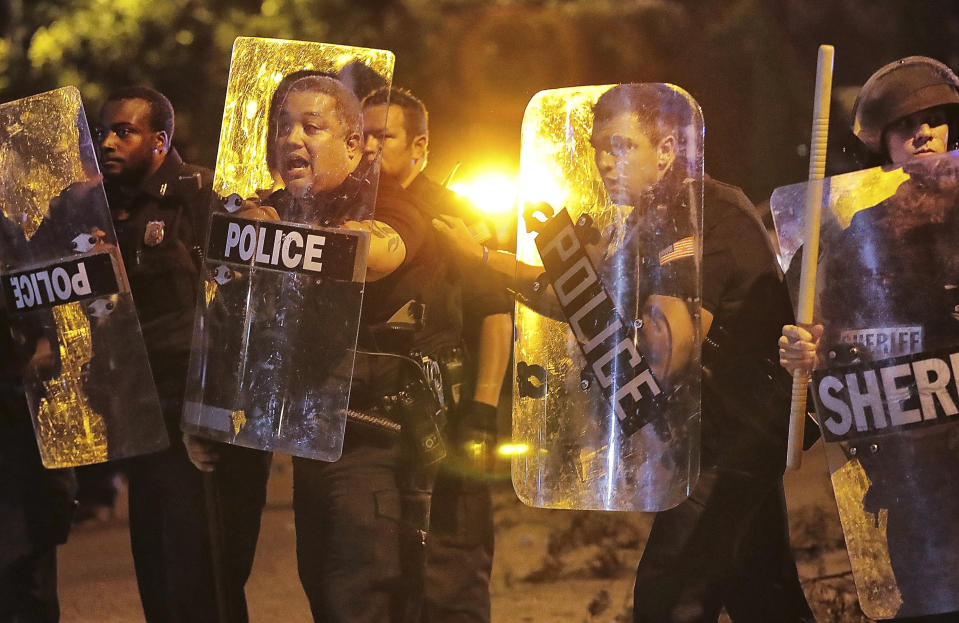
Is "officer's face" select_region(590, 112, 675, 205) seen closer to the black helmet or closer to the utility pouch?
the black helmet

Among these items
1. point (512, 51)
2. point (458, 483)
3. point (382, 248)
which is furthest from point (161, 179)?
point (512, 51)

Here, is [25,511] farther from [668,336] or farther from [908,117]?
[908,117]

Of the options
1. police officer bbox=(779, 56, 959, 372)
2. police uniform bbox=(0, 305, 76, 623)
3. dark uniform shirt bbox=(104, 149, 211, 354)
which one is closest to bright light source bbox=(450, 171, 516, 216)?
dark uniform shirt bbox=(104, 149, 211, 354)

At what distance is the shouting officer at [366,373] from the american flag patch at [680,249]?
0.72 metres

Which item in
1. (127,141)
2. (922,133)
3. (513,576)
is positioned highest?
(127,141)

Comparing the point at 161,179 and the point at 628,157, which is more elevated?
the point at 161,179

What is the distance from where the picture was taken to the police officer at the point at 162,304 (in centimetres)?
388

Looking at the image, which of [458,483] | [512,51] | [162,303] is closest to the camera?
[458,483]

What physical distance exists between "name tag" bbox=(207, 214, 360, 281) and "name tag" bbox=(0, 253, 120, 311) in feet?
1.46

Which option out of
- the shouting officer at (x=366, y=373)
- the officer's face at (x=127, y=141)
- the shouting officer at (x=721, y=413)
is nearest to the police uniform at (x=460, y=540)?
the shouting officer at (x=366, y=373)

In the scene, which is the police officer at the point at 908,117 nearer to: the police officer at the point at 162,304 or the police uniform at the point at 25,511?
the police officer at the point at 162,304

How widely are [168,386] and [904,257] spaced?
230 cm

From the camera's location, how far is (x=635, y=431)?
3379mm

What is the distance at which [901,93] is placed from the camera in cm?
326
